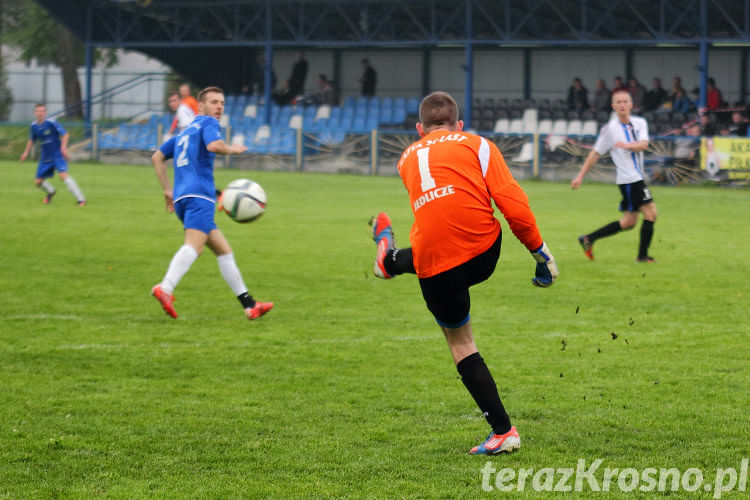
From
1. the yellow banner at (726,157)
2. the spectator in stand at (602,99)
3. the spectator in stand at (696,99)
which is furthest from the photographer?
the spectator in stand at (602,99)

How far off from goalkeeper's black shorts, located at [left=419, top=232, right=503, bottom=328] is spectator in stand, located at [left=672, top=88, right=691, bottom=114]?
2688 centimetres

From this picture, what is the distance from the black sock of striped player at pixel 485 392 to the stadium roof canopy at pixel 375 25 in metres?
27.2

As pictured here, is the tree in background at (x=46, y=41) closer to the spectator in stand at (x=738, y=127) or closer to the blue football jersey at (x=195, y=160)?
the spectator in stand at (x=738, y=127)

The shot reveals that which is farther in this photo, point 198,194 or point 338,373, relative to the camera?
point 198,194

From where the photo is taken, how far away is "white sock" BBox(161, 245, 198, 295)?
8398 millimetres

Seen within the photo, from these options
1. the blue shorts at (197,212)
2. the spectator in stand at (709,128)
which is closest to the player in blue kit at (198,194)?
the blue shorts at (197,212)

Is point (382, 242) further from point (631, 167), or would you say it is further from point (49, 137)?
point (49, 137)

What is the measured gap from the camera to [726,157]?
24.4m

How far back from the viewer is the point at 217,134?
8367 millimetres

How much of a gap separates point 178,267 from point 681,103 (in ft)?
81.1

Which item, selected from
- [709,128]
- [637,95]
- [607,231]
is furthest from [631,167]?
[637,95]

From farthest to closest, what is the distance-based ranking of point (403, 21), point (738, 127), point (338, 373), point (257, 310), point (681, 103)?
point (403, 21), point (681, 103), point (738, 127), point (257, 310), point (338, 373)

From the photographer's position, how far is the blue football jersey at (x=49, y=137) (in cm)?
1991

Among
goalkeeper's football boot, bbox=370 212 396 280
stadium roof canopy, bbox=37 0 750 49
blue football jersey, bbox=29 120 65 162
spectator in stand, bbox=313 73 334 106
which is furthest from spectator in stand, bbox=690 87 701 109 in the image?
goalkeeper's football boot, bbox=370 212 396 280
